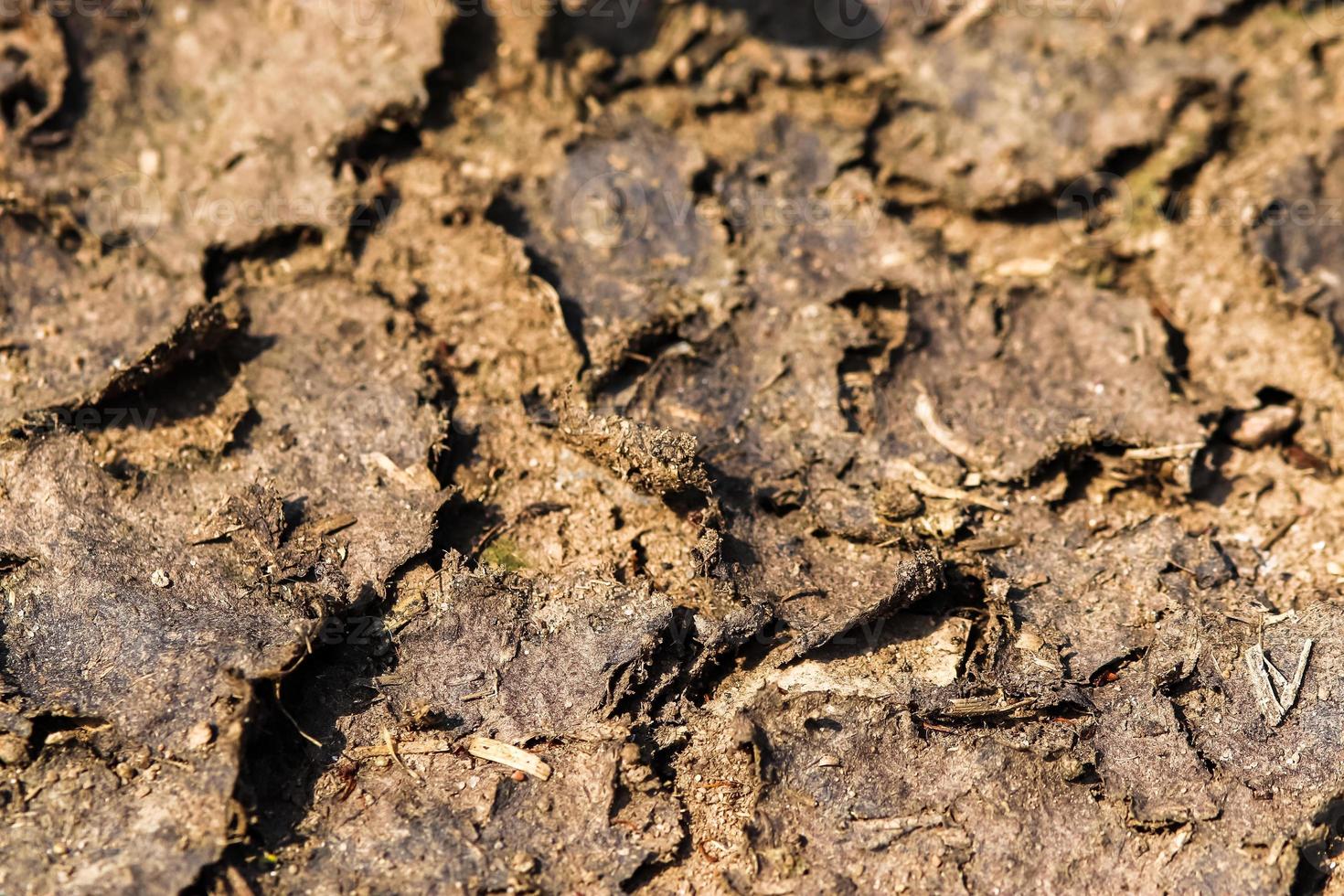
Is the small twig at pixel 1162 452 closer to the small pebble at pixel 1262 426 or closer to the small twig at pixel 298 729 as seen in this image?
the small pebble at pixel 1262 426

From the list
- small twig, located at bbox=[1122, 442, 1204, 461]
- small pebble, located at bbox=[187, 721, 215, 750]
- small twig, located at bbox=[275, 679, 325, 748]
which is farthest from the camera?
small twig, located at bbox=[1122, 442, 1204, 461]

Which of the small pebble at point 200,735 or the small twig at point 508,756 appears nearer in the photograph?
the small pebble at point 200,735

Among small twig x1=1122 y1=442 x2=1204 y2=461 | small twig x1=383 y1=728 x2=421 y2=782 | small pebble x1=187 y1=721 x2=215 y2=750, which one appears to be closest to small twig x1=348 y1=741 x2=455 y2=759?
small twig x1=383 y1=728 x2=421 y2=782

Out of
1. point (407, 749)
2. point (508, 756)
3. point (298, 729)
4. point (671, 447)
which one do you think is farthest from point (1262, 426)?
point (298, 729)

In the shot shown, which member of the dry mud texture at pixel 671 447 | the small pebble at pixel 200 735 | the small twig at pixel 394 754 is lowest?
the small twig at pixel 394 754

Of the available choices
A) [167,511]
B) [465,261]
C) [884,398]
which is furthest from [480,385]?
[884,398]

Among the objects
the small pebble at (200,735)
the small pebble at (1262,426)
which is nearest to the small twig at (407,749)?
the small pebble at (200,735)

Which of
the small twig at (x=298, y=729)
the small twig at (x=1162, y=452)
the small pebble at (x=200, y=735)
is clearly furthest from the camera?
the small twig at (x=1162, y=452)

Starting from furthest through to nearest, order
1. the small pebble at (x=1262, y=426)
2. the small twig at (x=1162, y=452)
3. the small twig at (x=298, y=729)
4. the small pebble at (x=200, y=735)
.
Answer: the small pebble at (x=1262, y=426) < the small twig at (x=1162, y=452) < the small twig at (x=298, y=729) < the small pebble at (x=200, y=735)

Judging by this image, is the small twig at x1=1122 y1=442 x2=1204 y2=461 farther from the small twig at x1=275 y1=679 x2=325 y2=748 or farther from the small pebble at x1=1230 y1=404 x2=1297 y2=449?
the small twig at x1=275 y1=679 x2=325 y2=748
